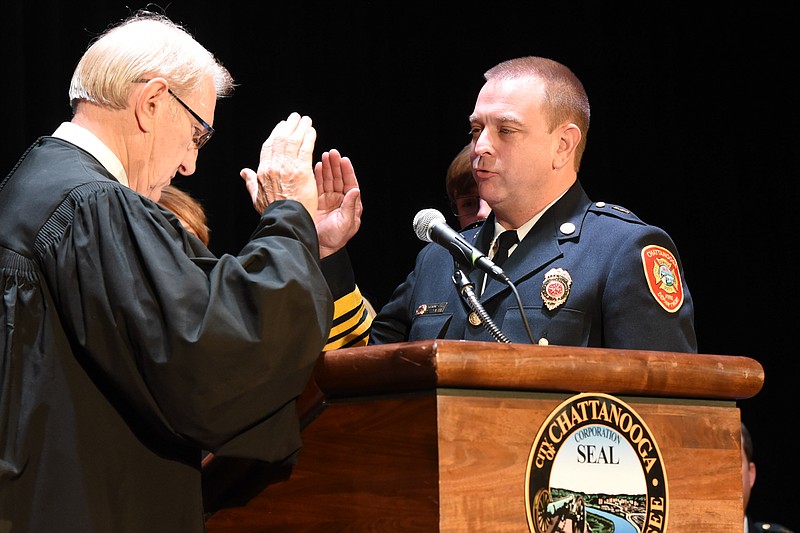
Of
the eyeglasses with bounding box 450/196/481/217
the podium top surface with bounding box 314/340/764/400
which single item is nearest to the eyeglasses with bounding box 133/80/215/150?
the podium top surface with bounding box 314/340/764/400

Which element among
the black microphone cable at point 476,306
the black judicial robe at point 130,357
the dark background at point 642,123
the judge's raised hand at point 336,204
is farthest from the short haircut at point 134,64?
the dark background at point 642,123

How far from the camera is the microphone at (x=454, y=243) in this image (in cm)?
176

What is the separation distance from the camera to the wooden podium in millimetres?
1269

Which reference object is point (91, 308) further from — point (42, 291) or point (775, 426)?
point (775, 426)

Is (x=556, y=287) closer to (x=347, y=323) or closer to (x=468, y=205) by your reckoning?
(x=347, y=323)

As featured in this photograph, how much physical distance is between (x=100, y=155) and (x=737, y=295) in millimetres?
3548

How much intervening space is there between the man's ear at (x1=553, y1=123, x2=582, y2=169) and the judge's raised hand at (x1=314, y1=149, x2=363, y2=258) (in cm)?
44

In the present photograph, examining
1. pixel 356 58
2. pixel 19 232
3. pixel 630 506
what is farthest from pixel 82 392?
pixel 356 58

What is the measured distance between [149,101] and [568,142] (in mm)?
934

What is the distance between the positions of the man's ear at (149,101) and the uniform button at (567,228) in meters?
0.85

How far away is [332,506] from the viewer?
1.43m

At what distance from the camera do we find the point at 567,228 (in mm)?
2162

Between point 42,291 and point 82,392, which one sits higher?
point 42,291

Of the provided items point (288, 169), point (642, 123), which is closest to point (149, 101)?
point (288, 169)
